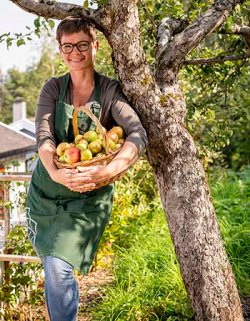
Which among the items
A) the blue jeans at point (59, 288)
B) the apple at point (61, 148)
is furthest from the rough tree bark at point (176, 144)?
the blue jeans at point (59, 288)

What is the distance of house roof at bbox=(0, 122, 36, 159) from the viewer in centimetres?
1952

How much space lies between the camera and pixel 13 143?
20547 millimetres

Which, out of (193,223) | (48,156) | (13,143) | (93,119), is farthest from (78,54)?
(13,143)

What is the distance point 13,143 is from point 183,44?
17.5 m

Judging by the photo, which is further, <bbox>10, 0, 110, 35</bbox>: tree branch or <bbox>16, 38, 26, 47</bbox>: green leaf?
<bbox>16, 38, 26, 47</bbox>: green leaf

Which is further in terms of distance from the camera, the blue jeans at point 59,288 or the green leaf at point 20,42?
the green leaf at point 20,42

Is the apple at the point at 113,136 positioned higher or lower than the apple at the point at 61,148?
higher

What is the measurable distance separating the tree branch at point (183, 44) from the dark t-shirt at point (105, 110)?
0.33 metres

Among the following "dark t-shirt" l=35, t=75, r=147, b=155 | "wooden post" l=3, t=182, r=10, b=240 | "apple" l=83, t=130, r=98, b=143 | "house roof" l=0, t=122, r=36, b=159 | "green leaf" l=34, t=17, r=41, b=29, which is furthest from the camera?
"house roof" l=0, t=122, r=36, b=159

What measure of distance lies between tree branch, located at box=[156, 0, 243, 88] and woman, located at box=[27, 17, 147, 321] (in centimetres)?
34

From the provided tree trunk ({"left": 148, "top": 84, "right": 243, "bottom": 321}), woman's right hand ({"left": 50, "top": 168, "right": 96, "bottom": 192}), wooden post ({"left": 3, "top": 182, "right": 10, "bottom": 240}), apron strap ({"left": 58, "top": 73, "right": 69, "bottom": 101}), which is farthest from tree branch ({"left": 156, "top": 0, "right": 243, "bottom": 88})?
wooden post ({"left": 3, "top": 182, "right": 10, "bottom": 240})

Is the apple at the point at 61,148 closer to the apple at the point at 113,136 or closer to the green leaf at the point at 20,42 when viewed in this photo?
the apple at the point at 113,136

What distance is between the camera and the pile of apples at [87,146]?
118 inches

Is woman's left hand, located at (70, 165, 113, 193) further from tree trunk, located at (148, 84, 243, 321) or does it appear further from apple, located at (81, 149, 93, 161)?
tree trunk, located at (148, 84, 243, 321)
